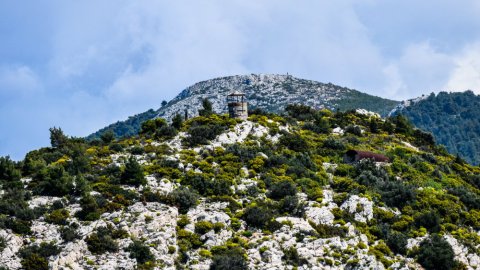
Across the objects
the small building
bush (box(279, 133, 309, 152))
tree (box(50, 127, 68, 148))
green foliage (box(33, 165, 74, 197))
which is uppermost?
tree (box(50, 127, 68, 148))

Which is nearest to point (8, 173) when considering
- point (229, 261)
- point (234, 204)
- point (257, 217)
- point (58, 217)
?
point (58, 217)

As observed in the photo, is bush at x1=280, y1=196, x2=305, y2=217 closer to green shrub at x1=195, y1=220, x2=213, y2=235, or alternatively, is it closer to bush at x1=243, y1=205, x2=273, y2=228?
bush at x1=243, y1=205, x2=273, y2=228

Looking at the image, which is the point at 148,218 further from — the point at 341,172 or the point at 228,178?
the point at 341,172

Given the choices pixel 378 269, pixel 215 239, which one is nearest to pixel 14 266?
pixel 215 239

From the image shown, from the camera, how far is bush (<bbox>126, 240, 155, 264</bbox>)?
4425 centimetres

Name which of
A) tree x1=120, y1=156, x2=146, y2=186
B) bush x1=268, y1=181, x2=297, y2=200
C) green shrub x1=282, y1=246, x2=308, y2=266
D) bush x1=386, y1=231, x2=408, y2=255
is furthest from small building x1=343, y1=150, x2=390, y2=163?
tree x1=120, y1=156, x2=146, y2=186

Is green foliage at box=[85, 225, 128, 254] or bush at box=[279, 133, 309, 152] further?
bush at box=[279, 133, 309, 152]

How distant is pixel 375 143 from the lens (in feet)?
255

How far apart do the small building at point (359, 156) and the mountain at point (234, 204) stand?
8.8 inches

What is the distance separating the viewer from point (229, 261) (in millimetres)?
43844

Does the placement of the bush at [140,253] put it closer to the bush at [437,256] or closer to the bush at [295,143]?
the bush at [437,256]

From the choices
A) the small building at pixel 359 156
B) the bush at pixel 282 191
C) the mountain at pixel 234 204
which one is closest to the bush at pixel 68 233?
the mountain at pixel 234 204

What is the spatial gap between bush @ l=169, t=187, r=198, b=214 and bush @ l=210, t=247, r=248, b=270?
763cm

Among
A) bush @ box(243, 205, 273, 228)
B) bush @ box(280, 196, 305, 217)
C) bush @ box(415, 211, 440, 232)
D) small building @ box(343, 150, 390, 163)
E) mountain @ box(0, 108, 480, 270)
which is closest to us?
mountain @ box(0, 108, 480, 270)
